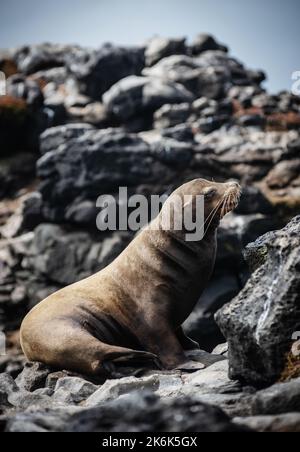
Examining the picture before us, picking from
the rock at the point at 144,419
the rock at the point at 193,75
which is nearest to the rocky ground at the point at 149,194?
the rock at the point at 144,419

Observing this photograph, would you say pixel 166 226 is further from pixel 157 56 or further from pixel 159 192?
pixel 157 56

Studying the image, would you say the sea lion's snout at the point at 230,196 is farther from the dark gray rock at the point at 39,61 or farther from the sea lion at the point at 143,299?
the dark gray rock at the point at 39,61

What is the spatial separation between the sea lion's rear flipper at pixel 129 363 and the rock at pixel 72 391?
0.45 metres

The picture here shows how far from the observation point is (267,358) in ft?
11.0

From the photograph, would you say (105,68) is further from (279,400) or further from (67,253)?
(279,400)

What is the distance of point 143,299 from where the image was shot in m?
5.50

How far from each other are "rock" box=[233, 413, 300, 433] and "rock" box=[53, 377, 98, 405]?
1992 mm

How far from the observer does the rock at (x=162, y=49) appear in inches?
1521

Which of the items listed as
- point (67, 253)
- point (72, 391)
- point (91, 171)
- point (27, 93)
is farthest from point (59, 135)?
point (72, 391)

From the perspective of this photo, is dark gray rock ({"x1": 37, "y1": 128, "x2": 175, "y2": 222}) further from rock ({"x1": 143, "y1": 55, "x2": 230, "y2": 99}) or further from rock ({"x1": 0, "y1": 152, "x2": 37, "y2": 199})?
rock ({"x1": 143, "y1": 55, "x2": 230, "y2": 99})

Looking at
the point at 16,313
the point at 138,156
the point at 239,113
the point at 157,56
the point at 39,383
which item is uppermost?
the point at 157,56
